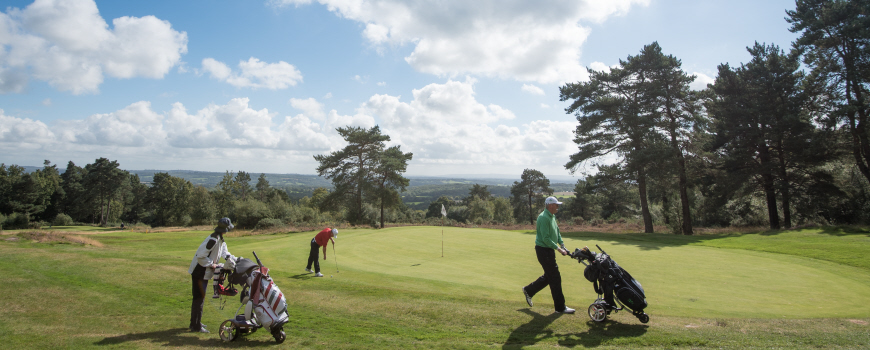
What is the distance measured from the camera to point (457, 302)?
24.6 ft

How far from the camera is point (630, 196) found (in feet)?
171

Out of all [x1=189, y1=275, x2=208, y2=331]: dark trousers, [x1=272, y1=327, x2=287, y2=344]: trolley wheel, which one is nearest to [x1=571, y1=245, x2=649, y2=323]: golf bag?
[x1=272, y1=327, x2=287, y2=344]: trolley wheel

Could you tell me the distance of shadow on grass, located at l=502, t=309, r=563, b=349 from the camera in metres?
5.24

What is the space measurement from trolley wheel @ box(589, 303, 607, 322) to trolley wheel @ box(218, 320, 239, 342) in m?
5.50

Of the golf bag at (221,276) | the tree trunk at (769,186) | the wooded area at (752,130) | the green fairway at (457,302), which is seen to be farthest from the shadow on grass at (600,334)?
the tree trunk at (769,186)

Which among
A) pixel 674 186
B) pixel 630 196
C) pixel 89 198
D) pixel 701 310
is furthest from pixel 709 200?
pixel 89 198

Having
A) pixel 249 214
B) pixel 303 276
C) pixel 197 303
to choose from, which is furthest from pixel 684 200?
pixel 249 214

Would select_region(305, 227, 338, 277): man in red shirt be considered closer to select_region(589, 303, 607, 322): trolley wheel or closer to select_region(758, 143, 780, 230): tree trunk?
select_region(589, 303, 607, 322): trolley wheel

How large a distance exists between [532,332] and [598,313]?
4.10ft

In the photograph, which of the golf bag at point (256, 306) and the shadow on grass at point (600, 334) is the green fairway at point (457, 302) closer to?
the shadow on grass at point (600, 334)

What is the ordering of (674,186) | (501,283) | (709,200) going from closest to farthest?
(501,283)
(674,186)
(709,200)

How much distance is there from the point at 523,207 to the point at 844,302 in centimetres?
6503

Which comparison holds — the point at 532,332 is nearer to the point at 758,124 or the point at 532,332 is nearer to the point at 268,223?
the point at 758,124

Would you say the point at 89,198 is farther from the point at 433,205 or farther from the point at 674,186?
the point at 674,186
